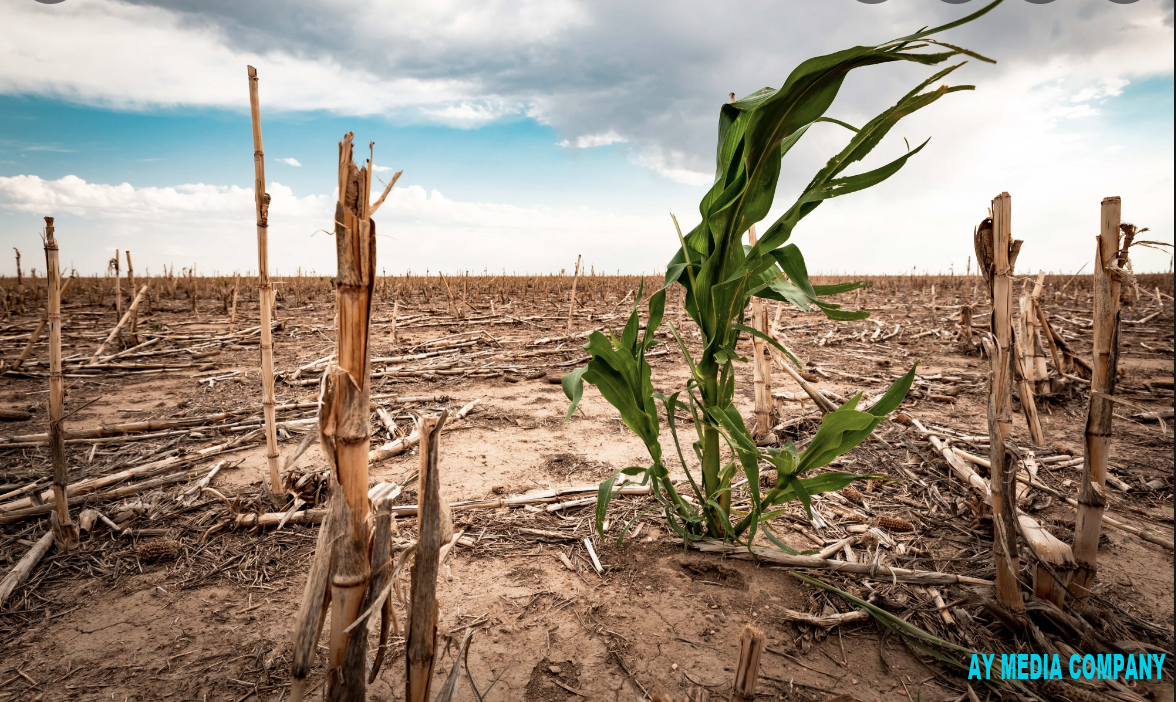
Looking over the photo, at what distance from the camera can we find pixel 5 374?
6422mm

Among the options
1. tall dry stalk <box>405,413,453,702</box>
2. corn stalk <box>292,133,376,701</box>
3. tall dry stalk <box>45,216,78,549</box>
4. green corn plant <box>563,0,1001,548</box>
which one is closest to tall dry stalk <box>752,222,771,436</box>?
green corn plant <box>563,0,1001,548</box>

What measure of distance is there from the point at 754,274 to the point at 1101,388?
134 centimetres

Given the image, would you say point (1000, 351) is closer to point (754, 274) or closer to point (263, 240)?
point (754, 274)

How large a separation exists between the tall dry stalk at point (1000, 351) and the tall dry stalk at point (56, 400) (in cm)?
372

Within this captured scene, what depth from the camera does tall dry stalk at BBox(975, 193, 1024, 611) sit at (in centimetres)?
181

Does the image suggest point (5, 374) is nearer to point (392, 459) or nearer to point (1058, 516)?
point (392, 459)

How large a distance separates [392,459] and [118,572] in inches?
63.5

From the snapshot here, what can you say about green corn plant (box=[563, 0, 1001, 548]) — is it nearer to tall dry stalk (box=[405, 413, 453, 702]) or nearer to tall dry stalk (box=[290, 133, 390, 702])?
tall dry stalk (box=[405, 413, 453, 702])

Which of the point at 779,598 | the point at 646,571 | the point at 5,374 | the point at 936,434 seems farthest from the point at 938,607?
the point at 5,374

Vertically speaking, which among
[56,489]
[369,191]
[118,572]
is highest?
[369,191]

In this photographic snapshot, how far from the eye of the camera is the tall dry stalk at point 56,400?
2354 mm

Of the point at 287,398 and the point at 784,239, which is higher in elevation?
the point at 784,239

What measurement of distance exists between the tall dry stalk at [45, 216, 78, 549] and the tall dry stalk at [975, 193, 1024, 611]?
3.72 metres

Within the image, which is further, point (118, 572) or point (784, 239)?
point (118, 572)
